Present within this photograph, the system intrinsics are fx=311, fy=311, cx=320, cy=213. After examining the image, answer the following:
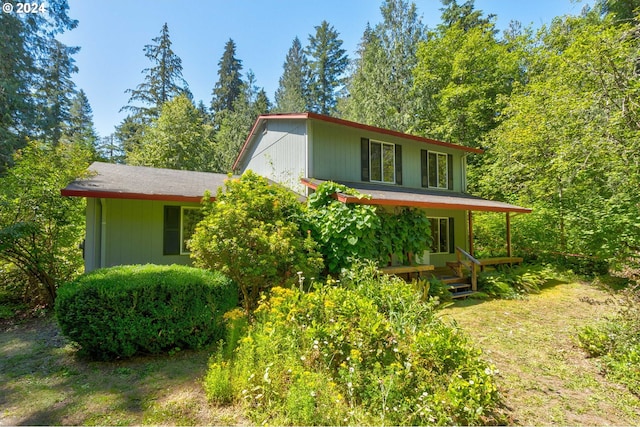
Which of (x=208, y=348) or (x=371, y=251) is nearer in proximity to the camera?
(x=208, y=348)

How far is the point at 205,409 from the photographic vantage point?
10.1 feet

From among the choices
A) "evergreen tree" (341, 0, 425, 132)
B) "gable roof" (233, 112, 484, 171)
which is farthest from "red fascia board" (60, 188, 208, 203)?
"evergreen tree" (341, 0, 425, 132)

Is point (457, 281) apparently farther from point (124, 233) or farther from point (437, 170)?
point (124, 233)

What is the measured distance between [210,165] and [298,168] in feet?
46.3

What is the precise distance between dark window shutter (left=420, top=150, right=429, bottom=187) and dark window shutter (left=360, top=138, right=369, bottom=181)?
8.93 feet

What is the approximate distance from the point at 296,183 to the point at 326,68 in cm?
2457

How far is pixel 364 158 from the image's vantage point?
1052cm

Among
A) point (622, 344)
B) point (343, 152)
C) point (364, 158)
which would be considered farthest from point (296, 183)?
point (622, 344)

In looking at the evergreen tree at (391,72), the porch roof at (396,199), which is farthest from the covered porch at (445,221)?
the evergreen tree at (391,72)

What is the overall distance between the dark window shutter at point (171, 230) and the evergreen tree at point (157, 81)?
2149 centimetres

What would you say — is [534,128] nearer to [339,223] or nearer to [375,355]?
[339,223]

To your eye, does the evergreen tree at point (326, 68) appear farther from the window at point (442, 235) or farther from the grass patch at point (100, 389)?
the grass patch at point (100, 389)

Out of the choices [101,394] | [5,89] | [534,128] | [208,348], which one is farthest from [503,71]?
[5,89]

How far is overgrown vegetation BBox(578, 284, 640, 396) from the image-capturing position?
371 centimetres
